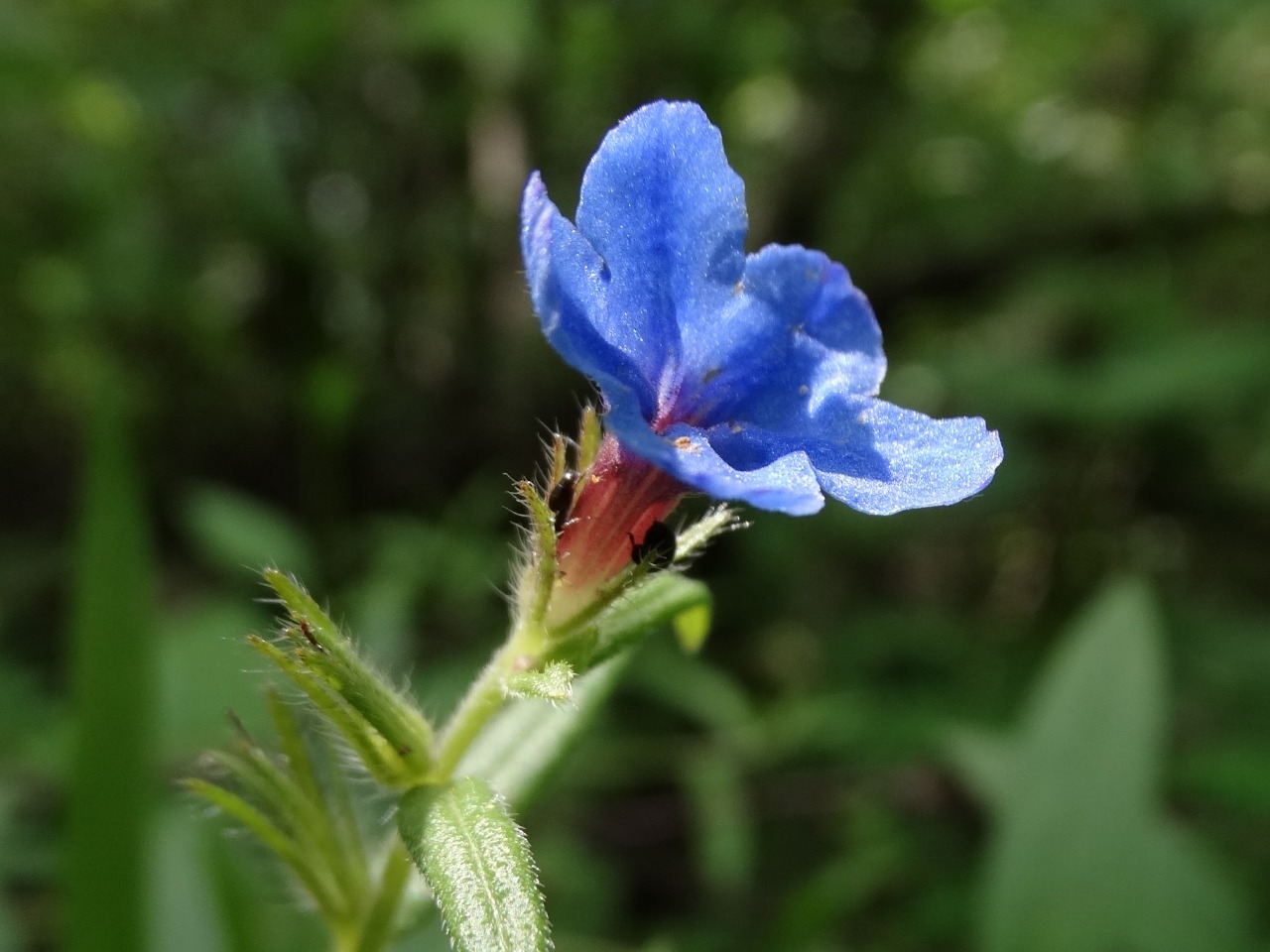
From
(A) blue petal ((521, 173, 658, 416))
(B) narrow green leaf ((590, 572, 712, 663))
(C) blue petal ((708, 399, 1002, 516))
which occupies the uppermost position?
(A) blue petal ((521, 173, 658, 416))

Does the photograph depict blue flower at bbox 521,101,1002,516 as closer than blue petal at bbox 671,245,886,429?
Yes

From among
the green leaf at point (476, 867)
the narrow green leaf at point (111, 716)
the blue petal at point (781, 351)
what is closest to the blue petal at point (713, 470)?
the blue petal at point (781, 351)

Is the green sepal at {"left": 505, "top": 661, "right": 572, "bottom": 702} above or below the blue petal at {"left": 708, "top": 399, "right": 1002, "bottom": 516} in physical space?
below

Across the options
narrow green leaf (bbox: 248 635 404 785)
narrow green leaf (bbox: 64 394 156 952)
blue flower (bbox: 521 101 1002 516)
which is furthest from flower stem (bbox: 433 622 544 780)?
narrow green leaf (bbox: 64 394 156 952)

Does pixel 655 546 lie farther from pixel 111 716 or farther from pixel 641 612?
pixel 111 716

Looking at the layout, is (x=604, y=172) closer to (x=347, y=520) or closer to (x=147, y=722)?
(x=147, y=722)

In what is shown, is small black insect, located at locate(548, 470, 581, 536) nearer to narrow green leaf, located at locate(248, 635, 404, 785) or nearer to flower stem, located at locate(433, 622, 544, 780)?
flower stem, located at locate(433, 622, 544, 780)

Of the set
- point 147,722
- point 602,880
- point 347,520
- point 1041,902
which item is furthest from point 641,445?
point 347,520

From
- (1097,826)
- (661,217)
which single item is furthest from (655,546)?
(1097,826)
